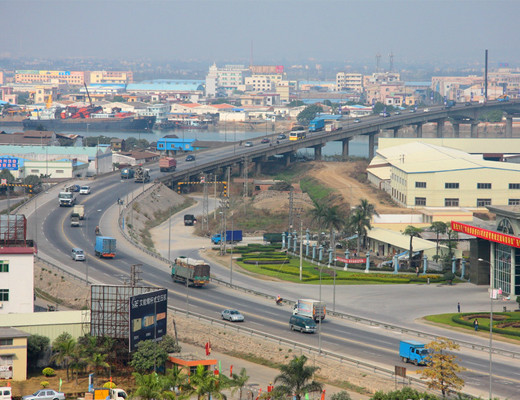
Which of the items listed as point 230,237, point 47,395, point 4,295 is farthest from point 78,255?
point 47,395

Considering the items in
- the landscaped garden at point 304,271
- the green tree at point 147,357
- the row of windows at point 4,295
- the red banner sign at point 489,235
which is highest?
the red banner sign at point 489,235

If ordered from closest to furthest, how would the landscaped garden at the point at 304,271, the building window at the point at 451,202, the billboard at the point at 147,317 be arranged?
the billboard at the point at 147,317, the landscaped garden at the point at 304,271, the building window at the point at 451,202

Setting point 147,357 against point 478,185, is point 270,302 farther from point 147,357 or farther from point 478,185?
point 478,185

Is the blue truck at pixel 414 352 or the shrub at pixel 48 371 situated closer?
the blue truck at pixel 414 352

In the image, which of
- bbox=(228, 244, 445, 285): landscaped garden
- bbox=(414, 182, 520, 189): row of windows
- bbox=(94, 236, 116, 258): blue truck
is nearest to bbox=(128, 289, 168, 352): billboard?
bbox=(228, 244, 445, 285): landscaped garden

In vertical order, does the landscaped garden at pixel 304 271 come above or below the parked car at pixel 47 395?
above

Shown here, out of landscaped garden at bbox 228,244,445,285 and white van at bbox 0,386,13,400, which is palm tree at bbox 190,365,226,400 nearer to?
white van at bbox 0,386,13,400

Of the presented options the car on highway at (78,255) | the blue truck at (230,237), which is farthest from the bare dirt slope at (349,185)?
the car on highway at (78,255)

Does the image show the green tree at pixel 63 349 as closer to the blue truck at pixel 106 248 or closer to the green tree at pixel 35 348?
the green tree at pixel 35 348
